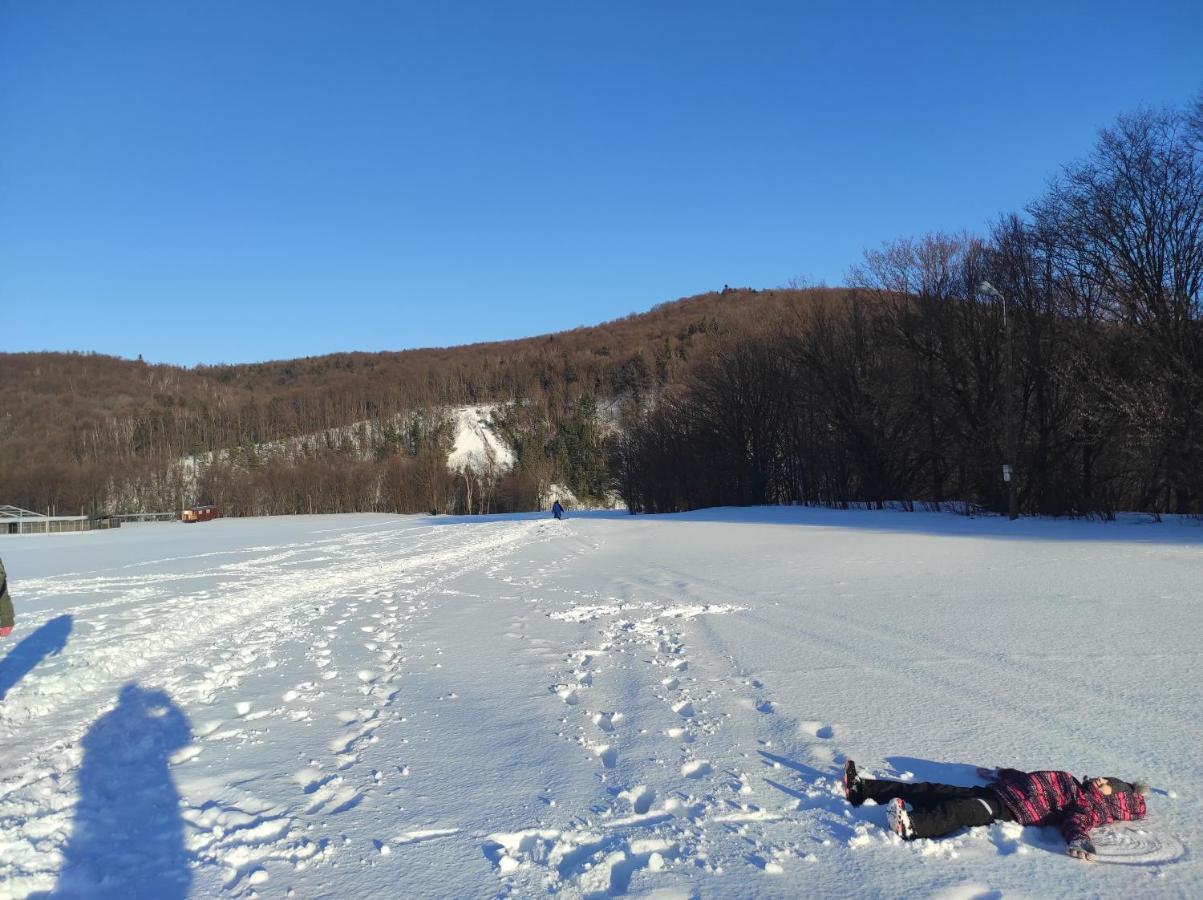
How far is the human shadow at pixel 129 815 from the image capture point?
9.43ft

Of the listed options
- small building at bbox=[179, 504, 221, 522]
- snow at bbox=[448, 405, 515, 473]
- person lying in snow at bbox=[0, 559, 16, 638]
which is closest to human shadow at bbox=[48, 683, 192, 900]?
person lying in snow at bbox=[0, 559, 16, 638]

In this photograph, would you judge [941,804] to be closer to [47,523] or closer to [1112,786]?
[1112,786]

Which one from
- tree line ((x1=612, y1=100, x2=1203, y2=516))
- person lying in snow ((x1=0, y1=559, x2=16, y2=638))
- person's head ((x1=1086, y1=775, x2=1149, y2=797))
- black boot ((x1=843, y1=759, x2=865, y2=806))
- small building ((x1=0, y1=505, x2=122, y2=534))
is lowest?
small building ((x1=0, y1=505, x2=122, y2=534))

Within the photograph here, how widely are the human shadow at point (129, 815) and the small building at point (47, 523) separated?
62.6m

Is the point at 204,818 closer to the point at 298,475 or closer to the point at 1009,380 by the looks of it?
the point at 1009,380

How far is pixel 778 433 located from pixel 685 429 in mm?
7553

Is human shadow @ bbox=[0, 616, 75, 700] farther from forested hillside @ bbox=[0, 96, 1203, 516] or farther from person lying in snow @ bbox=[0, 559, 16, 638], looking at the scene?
forested hillside @ bbox=[0, 96, 1203, 516]

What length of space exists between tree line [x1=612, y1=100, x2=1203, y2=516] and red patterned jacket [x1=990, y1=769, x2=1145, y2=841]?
56.3 ft

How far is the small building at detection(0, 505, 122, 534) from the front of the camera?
5659 centimetres

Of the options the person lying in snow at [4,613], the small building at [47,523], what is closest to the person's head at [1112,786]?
the person lying in snow at [4,613]

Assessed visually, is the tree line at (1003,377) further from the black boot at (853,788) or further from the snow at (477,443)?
the snow at (477,443)

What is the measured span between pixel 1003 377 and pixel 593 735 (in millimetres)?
23956

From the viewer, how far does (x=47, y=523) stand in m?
57.1

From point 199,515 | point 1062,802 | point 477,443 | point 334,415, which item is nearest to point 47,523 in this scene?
point 199,515
